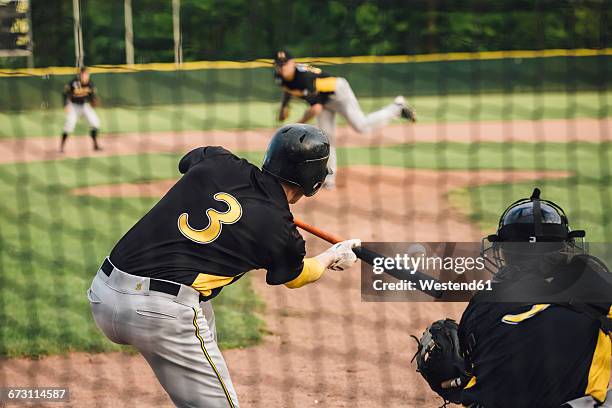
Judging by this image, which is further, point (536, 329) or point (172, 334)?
point (172, 334)

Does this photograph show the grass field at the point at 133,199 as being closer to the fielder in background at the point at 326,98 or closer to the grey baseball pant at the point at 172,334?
the fielder in background at the point at 326,98

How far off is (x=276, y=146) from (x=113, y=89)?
20300 mm

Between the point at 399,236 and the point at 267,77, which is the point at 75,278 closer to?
the point at 399,236

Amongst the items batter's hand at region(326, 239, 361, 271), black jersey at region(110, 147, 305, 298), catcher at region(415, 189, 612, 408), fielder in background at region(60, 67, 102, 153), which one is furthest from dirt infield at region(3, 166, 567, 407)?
fielder in background at region(60, 67, 102, 153)

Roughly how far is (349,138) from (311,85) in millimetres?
5231

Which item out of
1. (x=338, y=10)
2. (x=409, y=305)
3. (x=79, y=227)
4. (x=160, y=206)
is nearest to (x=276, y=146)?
(x=160, y=206)

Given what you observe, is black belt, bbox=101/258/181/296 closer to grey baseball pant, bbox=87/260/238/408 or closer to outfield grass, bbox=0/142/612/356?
grey baseball pant, bbox=87/260/238/408

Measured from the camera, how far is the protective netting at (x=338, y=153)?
635 cm

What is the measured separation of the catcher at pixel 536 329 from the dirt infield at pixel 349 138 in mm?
13235

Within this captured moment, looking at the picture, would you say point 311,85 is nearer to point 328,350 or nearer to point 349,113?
point 349,113

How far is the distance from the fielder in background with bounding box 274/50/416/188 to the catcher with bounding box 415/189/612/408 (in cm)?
971

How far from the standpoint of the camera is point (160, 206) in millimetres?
4000

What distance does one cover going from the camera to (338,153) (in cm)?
1645

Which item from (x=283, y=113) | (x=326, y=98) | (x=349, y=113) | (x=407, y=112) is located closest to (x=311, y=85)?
(x=326, y=98)
